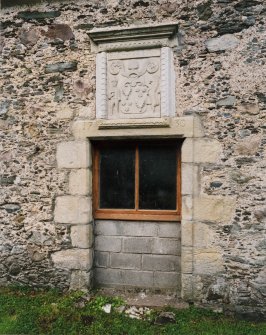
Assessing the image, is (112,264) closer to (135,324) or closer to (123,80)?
(135,324)

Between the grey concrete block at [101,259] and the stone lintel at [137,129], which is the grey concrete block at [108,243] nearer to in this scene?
the grey concrete block at [101,259]

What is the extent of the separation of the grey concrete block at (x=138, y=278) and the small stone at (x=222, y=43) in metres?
2.77

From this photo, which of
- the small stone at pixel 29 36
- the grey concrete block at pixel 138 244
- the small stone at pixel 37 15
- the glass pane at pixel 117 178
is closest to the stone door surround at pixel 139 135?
the glass pane at pixel 117 178

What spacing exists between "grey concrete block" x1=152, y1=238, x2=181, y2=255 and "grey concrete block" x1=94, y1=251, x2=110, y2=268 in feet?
2.02

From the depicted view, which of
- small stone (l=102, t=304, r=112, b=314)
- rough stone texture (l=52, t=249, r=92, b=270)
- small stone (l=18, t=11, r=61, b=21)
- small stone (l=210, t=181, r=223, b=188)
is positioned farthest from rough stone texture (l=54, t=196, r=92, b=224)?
small stone (l=18, t=11, r=61, b=21)

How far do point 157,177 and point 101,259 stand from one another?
4.18 feet

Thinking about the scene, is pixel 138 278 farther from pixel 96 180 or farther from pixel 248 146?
pixel 248 146

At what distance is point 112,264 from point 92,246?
343mm

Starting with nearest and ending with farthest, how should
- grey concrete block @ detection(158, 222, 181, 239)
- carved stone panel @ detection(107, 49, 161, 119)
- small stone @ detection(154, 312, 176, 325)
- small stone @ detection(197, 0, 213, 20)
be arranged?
1. small stone @ detection(154, 312, 176, 325)
2. small stone @ detection(197, 0, 213, 20)
3. carved stone panel @ detection(107, 49, 161, 119)
4. grey concrete block @ detection(158, 222, 181, 239)

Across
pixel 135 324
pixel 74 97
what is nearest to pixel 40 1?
pixel 74 97

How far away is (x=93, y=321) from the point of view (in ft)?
11.4

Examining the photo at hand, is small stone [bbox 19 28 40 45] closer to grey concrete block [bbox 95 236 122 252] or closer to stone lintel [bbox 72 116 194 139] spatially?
stone lintel [bbox 72 116 194 139]

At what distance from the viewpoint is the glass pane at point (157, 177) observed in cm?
400

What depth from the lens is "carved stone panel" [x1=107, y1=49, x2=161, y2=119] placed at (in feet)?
12.5
